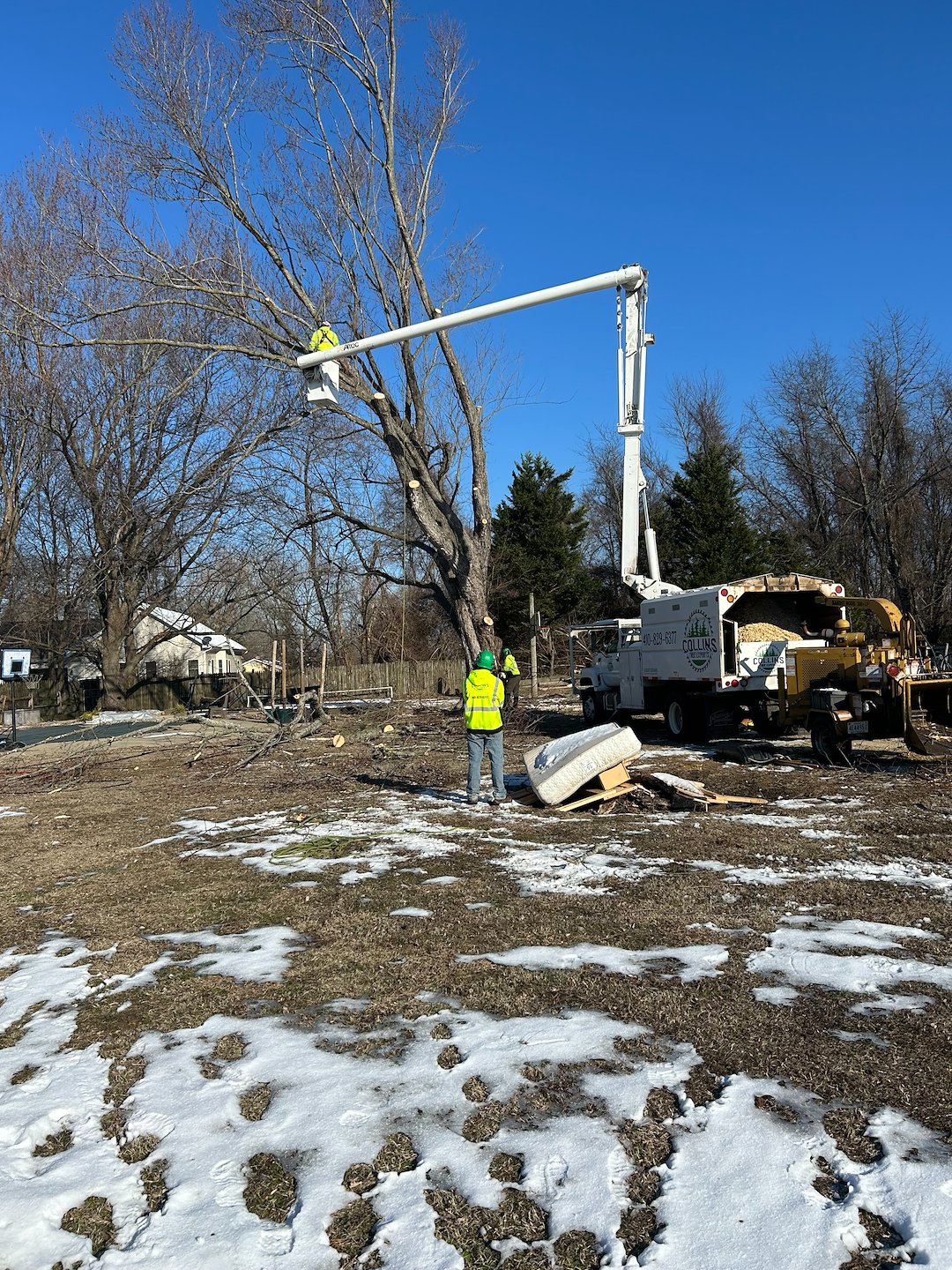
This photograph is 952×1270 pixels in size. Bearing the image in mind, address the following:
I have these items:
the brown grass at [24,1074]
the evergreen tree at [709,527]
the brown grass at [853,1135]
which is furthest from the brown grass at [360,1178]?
the evergreen tree at [709,527]

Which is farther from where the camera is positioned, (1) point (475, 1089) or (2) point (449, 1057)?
(2) point (449, 1057)

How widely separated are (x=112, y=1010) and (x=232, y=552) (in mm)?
34889

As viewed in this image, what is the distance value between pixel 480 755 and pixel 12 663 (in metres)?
14.0

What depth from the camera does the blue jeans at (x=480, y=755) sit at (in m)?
11.3

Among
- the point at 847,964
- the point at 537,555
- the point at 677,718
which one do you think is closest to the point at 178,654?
the point at 537,555

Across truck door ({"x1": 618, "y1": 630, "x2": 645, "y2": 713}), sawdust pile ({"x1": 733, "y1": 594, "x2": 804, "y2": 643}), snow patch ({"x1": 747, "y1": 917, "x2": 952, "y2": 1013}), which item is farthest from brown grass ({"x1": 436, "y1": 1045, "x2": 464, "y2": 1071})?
truck door ({"x1": 618, "y1": 630, "x2": 645, "y2": 713})

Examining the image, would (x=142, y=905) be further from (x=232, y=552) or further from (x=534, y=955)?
(x=232, y=552)

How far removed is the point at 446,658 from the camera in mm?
42812

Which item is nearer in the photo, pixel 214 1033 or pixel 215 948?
pixel 214 1033

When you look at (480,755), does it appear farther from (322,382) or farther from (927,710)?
(927,710)

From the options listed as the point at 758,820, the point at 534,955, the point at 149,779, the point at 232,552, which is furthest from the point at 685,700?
the point at 232,552

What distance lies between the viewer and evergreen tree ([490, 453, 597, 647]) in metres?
46.8

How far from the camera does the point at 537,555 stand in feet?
157

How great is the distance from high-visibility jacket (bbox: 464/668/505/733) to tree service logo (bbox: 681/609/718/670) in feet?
17.8
